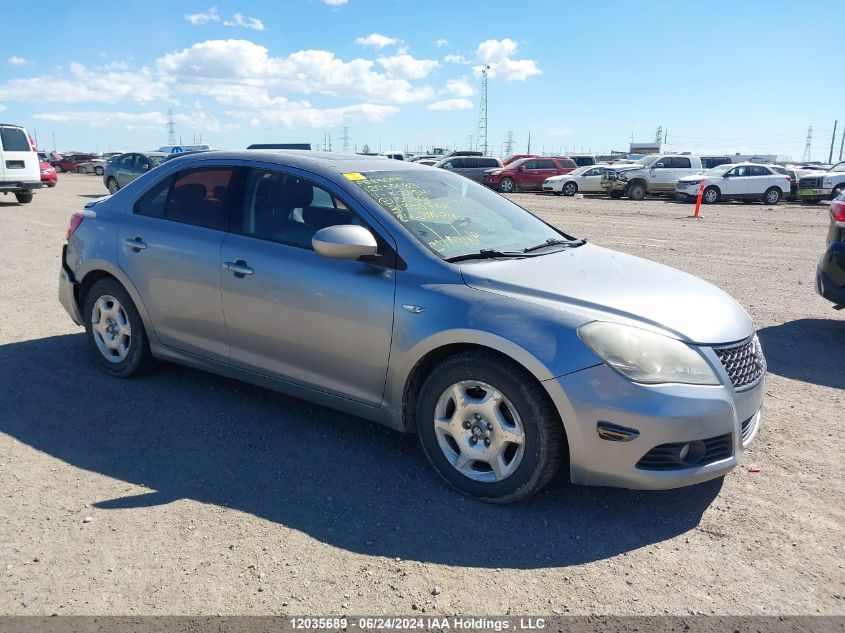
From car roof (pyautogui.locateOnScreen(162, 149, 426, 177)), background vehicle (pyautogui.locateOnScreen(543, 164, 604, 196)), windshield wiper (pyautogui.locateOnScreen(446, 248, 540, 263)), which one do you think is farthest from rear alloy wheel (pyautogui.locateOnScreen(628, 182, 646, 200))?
windshield wiper (pyautogui.locateOnScreen(446, 248, 540, 263))

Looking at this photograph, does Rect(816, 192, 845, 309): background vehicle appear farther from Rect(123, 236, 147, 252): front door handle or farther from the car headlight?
Rect(123, 236, 147, 252): front door handle

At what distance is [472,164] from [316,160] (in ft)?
96.2

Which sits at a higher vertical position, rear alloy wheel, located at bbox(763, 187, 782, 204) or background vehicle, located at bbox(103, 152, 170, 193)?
background vehicle, located at bbox(103, 152, 170, 193)

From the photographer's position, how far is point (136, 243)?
4.92 metres

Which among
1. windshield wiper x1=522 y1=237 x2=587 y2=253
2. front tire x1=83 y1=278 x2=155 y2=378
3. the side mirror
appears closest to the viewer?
the side mirror

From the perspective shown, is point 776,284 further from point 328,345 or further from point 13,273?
point 13,273

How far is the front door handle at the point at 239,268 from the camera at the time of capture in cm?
428

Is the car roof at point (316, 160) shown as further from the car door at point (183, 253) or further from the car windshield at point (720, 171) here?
the car windshield at point (720, 171)

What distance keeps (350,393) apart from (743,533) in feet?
6.94

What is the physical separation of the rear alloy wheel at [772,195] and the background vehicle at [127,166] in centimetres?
2187

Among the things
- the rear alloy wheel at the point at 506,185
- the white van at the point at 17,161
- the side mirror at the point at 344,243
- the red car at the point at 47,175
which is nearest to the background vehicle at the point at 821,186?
the rear alloy wheel at the point at 506,185

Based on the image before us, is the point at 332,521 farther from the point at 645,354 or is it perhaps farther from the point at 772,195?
the point at 772,195

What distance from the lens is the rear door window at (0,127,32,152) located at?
753 inches

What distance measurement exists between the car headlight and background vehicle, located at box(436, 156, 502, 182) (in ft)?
97.5
